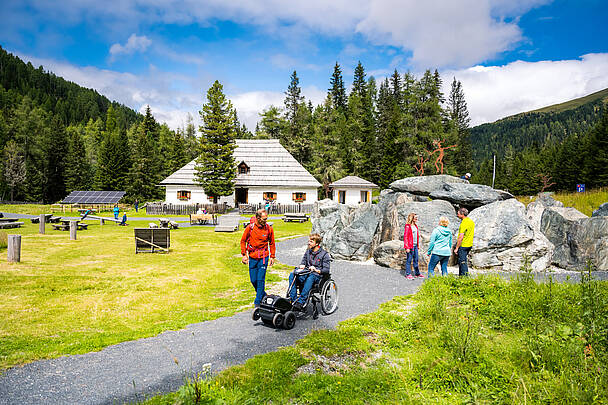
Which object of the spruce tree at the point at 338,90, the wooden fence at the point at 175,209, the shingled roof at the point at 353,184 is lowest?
the wooden fence at the point at 175,209

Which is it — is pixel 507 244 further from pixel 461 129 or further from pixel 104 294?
pixel 461 129

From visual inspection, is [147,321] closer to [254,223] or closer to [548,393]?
[254,223]

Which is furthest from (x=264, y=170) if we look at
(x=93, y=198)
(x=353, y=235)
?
(x=353, y=235)

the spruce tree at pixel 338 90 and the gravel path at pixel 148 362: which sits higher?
the spruce tree at pixel 338 90

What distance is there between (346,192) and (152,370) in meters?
35.6

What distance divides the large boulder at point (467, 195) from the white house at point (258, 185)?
83.4 feet

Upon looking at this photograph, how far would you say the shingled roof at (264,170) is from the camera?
131 ft

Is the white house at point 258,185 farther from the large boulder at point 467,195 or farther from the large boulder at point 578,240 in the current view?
the large boulder at point 578,240

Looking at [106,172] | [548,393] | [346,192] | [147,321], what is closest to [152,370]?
[147,321]

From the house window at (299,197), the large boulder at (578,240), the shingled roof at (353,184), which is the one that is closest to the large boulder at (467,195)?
the large boulder at (578,240)

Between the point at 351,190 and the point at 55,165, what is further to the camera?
the point at 55,165

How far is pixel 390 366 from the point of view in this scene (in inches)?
197

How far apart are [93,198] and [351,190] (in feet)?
99.2

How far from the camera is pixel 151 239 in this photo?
47.6 ft
